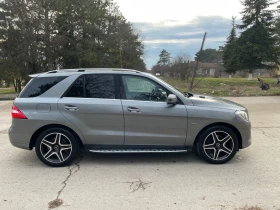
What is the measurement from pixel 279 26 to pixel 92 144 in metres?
39.5

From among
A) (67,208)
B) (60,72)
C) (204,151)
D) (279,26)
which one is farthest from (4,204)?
(279,26)

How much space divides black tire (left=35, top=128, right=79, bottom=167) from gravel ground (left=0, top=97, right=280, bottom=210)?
16 cm

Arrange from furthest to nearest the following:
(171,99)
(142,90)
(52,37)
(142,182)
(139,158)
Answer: (52,37) → (139,158) → (142,90) → (171,99) → (142,182)

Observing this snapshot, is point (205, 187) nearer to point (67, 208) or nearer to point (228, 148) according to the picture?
point (228, 148)

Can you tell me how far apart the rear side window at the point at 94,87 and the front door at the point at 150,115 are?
22 cm

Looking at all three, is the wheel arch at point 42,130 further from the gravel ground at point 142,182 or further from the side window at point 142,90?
the side window at point 142,90

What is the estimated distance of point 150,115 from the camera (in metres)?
4.68

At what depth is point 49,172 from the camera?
4.52 m

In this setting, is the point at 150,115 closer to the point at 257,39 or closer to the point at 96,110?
the point at 96,110

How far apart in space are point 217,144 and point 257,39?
34.5 metres

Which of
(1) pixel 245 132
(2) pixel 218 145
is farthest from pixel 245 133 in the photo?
(2) pixel 218 145

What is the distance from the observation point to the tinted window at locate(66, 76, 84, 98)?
4766mm

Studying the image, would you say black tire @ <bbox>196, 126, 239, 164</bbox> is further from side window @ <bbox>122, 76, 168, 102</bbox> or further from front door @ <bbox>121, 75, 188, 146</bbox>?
side window @ <bbox>122, 76, 168, 102</bbox>

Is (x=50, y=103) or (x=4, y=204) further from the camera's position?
(x=50, y=103)
